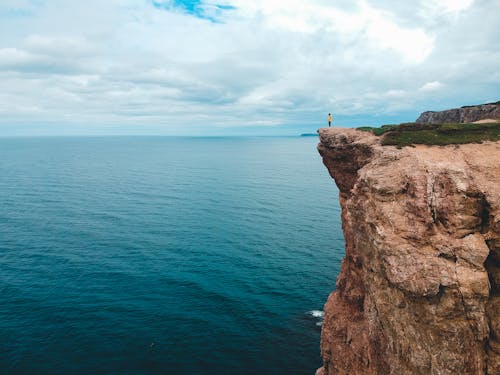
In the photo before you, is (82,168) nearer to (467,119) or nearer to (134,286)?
(134,286)

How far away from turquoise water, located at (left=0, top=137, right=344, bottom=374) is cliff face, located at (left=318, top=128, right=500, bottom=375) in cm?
3144

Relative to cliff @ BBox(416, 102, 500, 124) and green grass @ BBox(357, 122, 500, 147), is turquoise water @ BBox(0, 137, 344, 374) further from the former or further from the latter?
green grass @ BBox(357, 122, 500, 147)

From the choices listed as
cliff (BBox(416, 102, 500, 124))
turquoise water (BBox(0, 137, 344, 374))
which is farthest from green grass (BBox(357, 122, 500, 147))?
turquoise water (BBox(0, 137, 344, 374))

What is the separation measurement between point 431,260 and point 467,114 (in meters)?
34.9

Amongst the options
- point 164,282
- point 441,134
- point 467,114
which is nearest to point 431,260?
point 441,134

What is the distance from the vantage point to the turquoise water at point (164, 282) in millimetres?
47031

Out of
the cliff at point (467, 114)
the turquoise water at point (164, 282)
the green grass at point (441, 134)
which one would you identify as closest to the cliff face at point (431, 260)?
the green grass at point (441, 134)

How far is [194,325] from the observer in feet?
174

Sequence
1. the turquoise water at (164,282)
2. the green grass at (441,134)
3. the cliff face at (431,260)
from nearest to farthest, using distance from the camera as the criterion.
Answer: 1. the cliff face at (431,260)
2. the green grass at (441,134)
3. the turquoise water at (164,282)

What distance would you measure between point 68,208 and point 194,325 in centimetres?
7110

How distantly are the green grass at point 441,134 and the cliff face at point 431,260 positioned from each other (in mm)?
2437

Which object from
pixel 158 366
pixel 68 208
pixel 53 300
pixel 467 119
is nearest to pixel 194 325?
pixel 158 366

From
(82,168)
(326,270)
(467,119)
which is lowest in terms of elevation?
(326,270)

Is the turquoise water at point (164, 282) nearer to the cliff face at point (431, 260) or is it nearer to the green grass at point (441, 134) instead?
the cliff face at point (431, 260)
